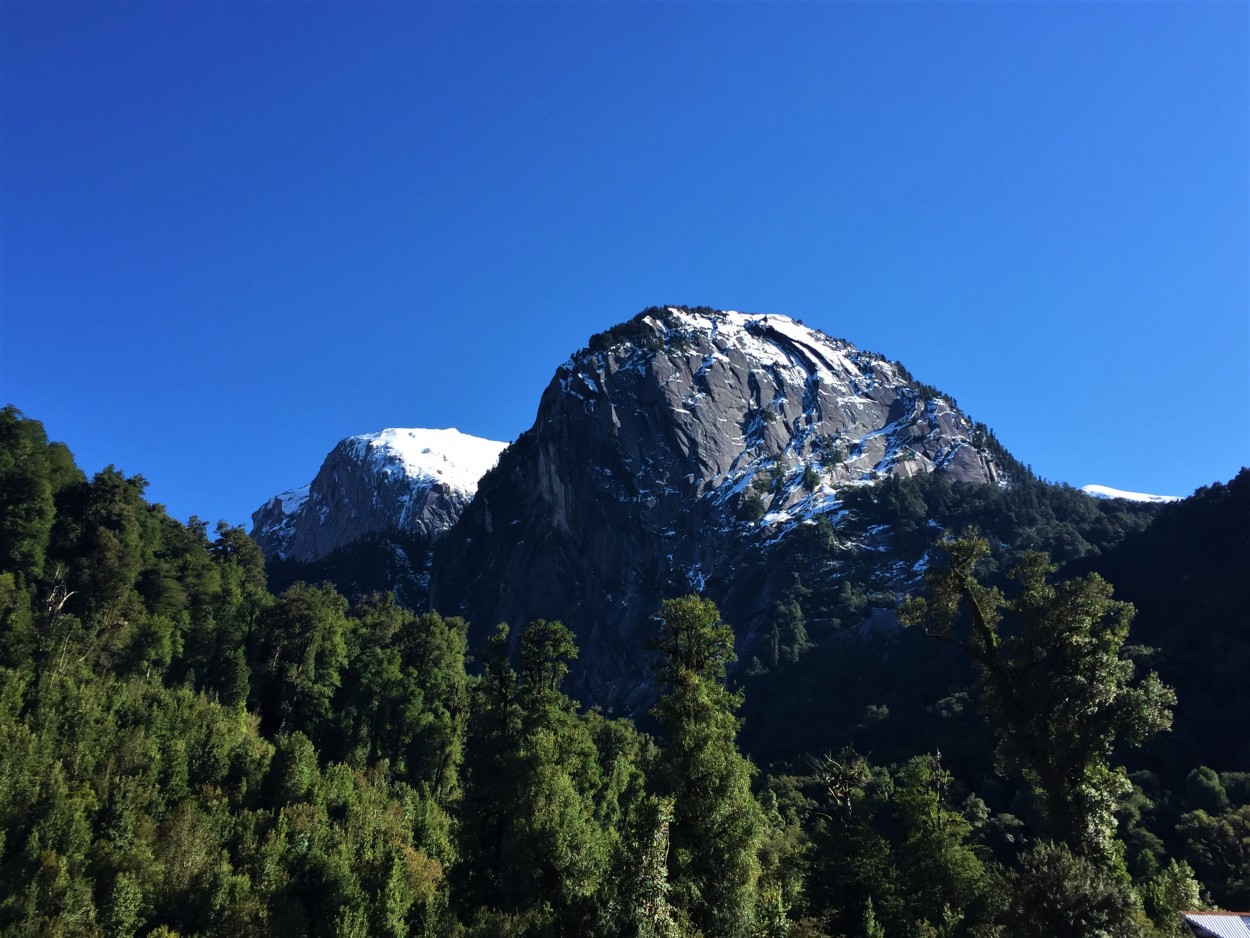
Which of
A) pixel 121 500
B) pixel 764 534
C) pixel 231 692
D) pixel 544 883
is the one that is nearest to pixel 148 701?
pixel 231 692

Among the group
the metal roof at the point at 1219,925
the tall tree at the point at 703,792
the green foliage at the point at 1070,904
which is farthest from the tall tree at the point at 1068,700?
the tall tree at the point at 703,792

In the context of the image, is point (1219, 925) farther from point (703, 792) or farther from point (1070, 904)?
point (703, 792)

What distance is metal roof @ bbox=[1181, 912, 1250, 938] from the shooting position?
1196 inches

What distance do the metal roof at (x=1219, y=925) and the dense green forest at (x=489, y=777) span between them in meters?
1.15

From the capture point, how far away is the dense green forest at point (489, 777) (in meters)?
25.8

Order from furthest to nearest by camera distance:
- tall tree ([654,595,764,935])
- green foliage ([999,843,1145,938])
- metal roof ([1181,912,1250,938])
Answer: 1. metal roof ([1181,912,1250,938])
2. tall tree ([654,595,764,935])
3. green foliage ([999,843,1145,938])

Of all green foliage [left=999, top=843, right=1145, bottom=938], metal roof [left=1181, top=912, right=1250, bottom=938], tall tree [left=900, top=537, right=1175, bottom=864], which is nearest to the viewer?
green foliage [left=999, top=843, right=1145, bottom=938]

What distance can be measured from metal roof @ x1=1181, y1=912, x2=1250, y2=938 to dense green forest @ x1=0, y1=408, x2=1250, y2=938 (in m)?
1.15

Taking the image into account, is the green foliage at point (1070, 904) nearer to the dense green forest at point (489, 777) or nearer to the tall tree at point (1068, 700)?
the dense green forest at point (489, 777)

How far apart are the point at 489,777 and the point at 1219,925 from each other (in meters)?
27.6

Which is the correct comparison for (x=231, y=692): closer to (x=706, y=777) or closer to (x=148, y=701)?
(x=148, y=701)

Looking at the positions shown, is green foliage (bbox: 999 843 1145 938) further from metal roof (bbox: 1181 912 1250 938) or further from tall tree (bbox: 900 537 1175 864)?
metal roof (bbox: 1181 912 1250 938)

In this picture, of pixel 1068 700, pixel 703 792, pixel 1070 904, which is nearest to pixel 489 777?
pixel 703 792

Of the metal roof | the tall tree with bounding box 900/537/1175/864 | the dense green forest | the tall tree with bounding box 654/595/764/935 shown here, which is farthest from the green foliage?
the metal roof
